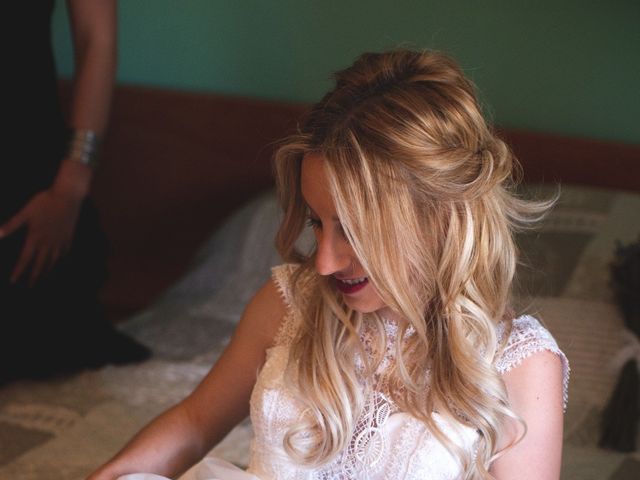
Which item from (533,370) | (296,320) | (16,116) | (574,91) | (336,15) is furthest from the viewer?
(336,15)

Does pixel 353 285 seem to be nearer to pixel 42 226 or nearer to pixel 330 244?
pixel 330 244

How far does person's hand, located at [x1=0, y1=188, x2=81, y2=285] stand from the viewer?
190 centimetres

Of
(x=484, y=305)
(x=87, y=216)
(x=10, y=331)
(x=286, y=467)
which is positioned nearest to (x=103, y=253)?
(x=87, y=216)

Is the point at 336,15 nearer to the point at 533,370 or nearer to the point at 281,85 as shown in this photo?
the point at 281,85

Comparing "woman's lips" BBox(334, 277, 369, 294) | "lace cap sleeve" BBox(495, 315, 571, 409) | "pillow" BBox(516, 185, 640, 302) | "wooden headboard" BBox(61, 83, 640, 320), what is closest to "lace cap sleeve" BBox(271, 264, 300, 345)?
"woman's lips" BBox(334, 277, 369, 294)

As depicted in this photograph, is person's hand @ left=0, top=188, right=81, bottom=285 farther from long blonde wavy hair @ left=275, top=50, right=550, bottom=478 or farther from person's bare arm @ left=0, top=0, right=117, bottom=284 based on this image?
long blonde wavy hair @ left=275, top=50, right=550, bottom=478

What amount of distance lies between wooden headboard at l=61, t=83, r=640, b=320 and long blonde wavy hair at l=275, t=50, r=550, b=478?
141 cm

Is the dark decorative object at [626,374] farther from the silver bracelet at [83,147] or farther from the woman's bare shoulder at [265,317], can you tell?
the silver bracelet at [83,147]

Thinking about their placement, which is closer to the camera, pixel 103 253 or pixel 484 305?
pixel 484 305

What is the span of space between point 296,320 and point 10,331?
937 mm

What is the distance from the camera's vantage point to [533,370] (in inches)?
44.1

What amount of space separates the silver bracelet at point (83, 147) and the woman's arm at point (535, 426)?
1.14m

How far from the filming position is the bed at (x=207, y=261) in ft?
5.78

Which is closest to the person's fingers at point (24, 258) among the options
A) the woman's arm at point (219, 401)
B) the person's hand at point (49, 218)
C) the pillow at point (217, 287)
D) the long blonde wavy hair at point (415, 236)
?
the person's hand at point (49, 218)
